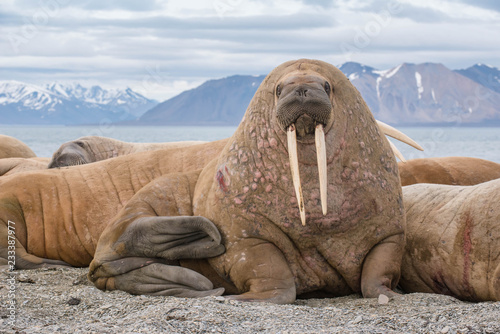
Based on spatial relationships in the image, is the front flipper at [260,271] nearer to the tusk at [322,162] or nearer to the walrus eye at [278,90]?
the tusk at [322,162]

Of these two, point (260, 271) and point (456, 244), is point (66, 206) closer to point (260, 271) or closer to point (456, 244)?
point (260, 271)

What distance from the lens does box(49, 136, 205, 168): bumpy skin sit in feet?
32.0

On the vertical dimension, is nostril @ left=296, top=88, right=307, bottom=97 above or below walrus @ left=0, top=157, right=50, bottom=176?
above

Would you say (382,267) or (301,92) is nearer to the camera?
(301,92)

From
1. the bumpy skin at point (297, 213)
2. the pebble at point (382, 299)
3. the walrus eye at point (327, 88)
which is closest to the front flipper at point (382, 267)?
the bumpy skin at point (297, 213)

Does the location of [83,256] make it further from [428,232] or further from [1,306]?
[428,232]

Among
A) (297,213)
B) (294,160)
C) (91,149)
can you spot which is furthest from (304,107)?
(91,149)

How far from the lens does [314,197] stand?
173 inches

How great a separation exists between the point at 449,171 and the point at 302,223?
3.56 meters

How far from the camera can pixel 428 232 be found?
4.92m

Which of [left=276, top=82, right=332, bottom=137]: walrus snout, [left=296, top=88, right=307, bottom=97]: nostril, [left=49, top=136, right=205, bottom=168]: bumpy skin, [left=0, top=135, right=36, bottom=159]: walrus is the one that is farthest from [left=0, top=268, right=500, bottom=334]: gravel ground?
[left=0, top=135, right=36, bottom=159]: walrus

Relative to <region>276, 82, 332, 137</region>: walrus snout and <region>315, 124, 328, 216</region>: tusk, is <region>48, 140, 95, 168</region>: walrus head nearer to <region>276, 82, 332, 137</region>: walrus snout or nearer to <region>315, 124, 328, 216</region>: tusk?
<region>276, 82, 332, 137</region>: walrus snout

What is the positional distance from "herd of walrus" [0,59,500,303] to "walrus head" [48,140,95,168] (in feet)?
15.7

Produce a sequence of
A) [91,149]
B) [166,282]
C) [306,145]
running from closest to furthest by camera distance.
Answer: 1. [306,145]
2. [166,282]
3. [91,149]
